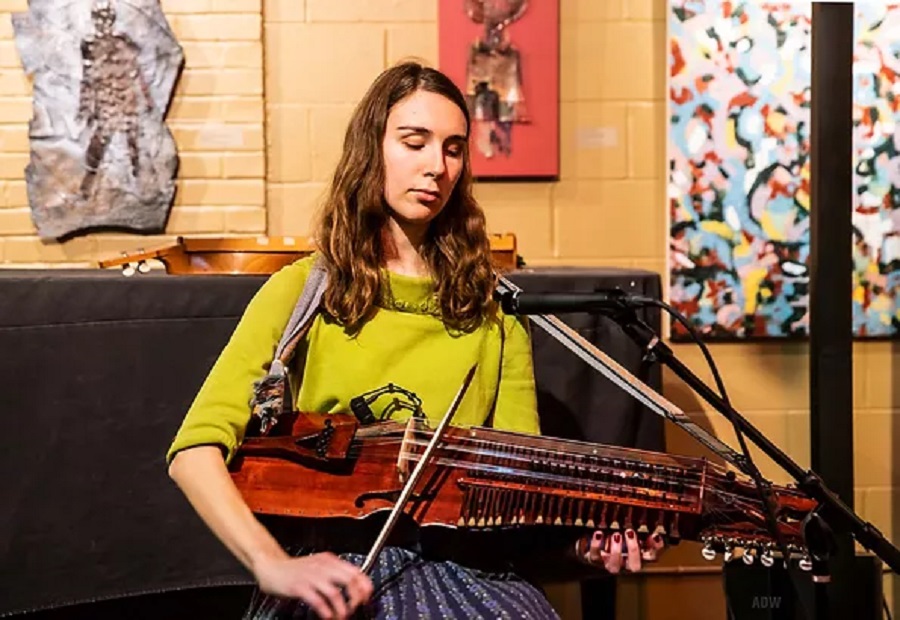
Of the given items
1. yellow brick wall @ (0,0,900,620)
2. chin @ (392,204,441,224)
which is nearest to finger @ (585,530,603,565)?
chin @ (392,204,441,224)

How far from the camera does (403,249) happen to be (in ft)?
4.95

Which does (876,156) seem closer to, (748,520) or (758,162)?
(758,162)

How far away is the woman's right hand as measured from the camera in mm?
1039

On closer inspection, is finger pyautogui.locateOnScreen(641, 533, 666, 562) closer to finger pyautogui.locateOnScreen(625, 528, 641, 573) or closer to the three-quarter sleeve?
finger pyautogui.locateOnScreen(625, 528, 641, 573)

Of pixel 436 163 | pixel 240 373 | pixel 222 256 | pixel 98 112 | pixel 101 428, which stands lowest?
pixel 101 428

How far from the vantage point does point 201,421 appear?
4.15 ft

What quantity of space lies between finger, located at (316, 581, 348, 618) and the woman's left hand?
0.38 meters

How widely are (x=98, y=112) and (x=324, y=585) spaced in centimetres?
138

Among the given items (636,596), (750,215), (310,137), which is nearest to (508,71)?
(310,137)

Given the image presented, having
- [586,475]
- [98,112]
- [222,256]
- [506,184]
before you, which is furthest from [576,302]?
[98,112]

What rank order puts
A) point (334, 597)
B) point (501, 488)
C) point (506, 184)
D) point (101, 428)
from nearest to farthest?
point (334, 597) < point (501, 488) < point (101, 428) < point (506, 184)

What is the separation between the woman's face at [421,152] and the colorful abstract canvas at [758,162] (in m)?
0.92

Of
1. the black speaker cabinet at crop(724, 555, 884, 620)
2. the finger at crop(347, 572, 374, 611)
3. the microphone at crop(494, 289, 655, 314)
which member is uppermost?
the microphone at crop(494, 289, 655, 314)

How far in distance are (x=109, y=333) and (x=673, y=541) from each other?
3.08 feet
